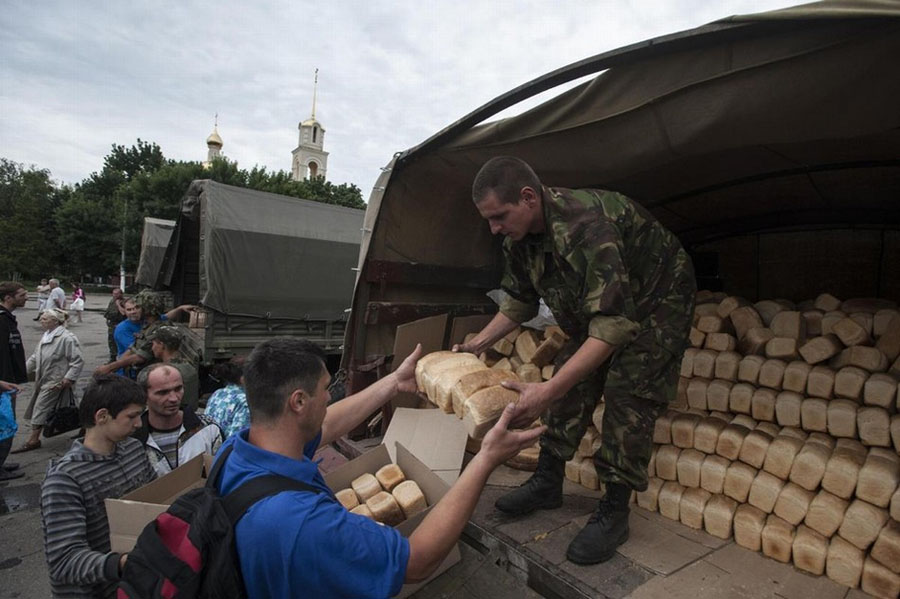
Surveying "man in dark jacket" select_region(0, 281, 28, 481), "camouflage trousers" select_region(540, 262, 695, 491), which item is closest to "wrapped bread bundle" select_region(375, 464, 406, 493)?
"camouflage trousers" select_region(540, 262, 695, 491)

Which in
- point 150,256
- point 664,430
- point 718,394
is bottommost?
point 664,430

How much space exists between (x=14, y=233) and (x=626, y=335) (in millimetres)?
54750

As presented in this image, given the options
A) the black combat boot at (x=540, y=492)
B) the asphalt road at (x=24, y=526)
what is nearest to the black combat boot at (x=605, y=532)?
the black combat boot at (x=540, y=492)

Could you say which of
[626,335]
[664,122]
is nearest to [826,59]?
[664,122]

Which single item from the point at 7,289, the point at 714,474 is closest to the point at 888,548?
the point at 714,474

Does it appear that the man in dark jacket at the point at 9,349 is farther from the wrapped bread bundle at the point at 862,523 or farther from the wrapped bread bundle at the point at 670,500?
the wrapped bread bundle at the point at 862,523

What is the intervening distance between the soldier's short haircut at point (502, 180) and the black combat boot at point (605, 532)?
1.51 metres

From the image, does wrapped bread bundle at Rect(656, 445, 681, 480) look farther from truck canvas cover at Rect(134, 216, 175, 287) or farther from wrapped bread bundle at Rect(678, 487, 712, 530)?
truck canvas cover at Rect(134, 216, 175, 287)

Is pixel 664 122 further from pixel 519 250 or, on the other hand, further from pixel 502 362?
pixel 502 362

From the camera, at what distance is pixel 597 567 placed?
7.41 feet

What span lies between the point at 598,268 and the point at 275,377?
1.39m

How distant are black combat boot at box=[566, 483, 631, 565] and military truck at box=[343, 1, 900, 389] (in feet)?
5.93

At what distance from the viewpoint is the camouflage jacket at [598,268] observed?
212cm

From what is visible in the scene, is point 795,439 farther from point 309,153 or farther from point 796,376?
point 309,153
